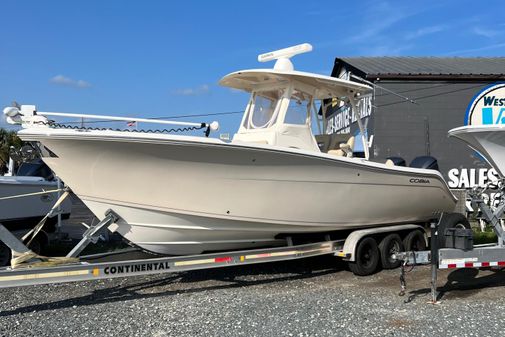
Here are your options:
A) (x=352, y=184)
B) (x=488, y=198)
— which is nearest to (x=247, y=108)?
(x=352, y=184)

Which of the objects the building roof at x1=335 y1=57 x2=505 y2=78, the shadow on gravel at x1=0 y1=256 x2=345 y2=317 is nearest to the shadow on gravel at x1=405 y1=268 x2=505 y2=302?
the shadow on gravel at x1=0 y1=256 x2=345 y2=317

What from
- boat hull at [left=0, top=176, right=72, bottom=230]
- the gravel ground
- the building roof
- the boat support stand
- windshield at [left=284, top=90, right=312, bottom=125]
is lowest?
the gravel ground

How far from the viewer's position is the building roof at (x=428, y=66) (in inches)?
602

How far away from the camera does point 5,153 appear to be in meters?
25.5

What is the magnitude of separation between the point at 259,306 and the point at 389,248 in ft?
9.36

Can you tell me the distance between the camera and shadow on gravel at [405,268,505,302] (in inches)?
237

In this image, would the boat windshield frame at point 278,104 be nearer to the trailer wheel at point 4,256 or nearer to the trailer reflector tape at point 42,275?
the trailer reflector tape at point 42,275

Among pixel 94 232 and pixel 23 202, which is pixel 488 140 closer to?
pixel 94 232

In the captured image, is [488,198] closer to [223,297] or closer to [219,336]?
[223,297]

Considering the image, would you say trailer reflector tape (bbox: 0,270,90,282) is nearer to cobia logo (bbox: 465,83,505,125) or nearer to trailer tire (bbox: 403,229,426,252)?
trailer tire (bbox: 403,229,426,252)

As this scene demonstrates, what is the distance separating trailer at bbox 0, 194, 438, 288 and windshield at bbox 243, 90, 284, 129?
1708 millimetres

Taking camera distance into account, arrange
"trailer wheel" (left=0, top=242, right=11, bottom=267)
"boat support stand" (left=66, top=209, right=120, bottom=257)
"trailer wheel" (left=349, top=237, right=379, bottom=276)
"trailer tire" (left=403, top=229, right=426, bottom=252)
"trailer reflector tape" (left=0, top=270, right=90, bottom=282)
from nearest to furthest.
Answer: "trailer reflector tape" (left=0, top=270, right=90, bottom=282)
"boat support stand" (left=66, top=209, right=120, bottom=257)
"trailer wheel" (left=349, top=237, right=379, bottom=276)
"trailer wheel" (left=0, top=242, right=11, bottom=267)
"trailer tire" (left=403, top=229, right=426, bottom=252)

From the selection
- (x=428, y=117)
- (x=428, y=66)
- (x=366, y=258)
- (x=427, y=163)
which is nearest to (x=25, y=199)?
(x=366, y=258)

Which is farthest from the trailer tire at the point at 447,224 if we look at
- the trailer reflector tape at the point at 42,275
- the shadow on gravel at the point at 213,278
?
the trailer reflector tape at the point at 42,275
